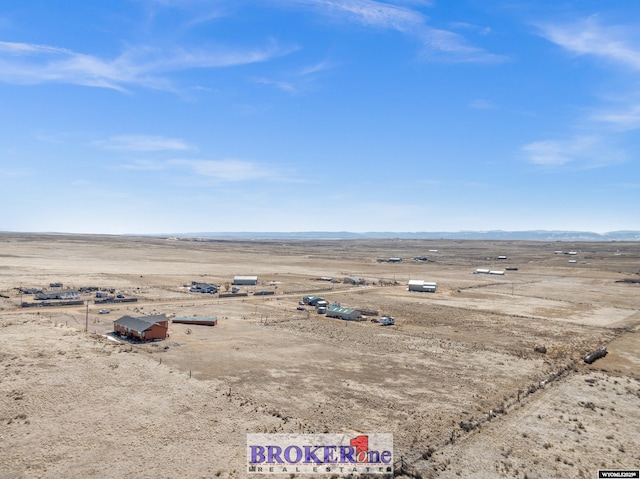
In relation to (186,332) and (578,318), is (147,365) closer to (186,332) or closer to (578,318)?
(186,332)

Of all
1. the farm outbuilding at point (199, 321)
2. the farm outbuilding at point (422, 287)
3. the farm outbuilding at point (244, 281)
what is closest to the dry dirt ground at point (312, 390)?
the farm outbuilding at point (199, 321)

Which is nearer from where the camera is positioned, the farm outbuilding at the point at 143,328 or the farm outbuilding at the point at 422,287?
the farm outbuilding at the point at 143,328

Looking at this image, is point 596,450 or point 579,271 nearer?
point 596,450

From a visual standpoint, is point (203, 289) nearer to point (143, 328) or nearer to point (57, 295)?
point (57, 295)

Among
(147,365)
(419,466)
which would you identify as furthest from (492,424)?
(147,365)

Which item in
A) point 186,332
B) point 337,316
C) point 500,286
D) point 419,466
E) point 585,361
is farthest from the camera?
point 500,286

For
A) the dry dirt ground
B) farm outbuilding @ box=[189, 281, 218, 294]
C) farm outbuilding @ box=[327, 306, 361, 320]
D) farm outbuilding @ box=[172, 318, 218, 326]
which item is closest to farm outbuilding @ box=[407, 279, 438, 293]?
the dry dirt ground

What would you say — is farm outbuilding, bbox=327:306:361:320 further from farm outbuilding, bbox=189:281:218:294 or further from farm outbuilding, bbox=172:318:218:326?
farm outbuilding, bbox=189:281:218:294

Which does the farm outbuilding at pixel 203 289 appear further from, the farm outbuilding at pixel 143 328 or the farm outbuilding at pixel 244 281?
A: the farm outbuilding at pixel 143 328
